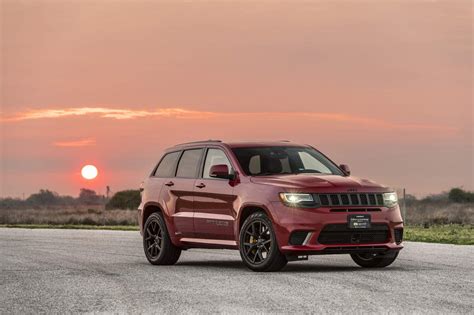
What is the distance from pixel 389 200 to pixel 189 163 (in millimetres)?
3523

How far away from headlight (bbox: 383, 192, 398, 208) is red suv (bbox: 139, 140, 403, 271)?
15 millimetres

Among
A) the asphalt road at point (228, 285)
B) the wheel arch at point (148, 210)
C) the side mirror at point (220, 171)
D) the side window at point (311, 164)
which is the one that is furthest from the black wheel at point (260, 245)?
the wheel arch at point (148, 210)

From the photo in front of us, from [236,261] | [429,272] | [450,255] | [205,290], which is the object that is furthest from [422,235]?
[205,290]

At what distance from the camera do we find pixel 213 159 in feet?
54.5

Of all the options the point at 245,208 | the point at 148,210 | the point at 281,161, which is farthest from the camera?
the point at 148,210

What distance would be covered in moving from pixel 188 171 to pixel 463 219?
23783mm

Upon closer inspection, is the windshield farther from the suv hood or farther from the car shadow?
the car shadow

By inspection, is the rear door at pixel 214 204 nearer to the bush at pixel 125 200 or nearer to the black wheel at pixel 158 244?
the black wheel at pixel 158 244

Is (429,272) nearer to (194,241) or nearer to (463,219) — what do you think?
(194,241)

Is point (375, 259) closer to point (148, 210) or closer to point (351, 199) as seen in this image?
point (351, 199)

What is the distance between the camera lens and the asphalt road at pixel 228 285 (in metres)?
10.9

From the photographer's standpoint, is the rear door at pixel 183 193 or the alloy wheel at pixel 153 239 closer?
the rear door at pixel 183 193

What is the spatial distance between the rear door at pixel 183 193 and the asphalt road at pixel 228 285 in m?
0.68

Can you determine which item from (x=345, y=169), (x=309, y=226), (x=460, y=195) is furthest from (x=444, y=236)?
(x=460, y=195)
